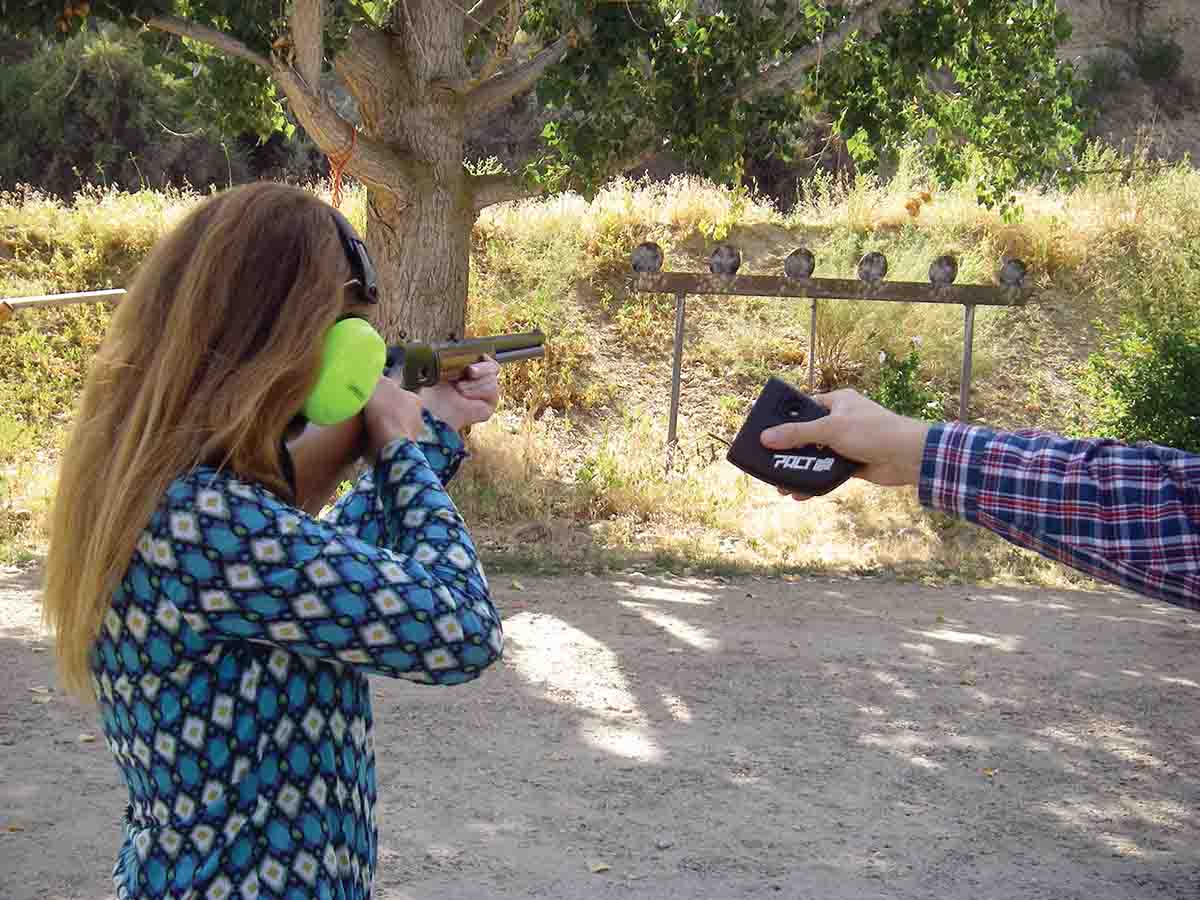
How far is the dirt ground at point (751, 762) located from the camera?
166 inches

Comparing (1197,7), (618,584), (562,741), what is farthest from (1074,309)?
A: (1197,7)

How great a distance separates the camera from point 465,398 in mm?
2268

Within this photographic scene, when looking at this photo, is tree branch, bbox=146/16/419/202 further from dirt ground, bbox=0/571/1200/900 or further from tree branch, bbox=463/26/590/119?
dirt ground, bbox=0/571/1200/900

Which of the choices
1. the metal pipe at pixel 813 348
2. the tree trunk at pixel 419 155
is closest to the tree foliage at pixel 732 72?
the tree trunk at pixel 419 155

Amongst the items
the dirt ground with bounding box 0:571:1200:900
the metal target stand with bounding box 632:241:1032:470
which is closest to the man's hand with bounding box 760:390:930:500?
the dirt ground with bounding box 0:571:1200:900

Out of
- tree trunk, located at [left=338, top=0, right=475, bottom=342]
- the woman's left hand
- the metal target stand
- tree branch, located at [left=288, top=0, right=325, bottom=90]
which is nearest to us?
the woman's left hand

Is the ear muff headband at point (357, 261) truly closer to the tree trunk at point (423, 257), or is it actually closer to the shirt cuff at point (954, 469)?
the shirt cuff at point (954, 469)

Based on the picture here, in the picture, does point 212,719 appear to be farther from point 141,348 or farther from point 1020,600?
point 1020,600

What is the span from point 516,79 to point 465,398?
24.5 ft

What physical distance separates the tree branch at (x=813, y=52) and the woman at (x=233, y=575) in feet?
25.0

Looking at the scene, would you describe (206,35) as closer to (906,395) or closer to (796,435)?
(906,395)

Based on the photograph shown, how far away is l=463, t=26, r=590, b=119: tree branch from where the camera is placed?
8.92 m

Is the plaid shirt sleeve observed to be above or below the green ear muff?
below

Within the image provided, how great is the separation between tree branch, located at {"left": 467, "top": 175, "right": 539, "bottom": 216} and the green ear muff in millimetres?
8230
